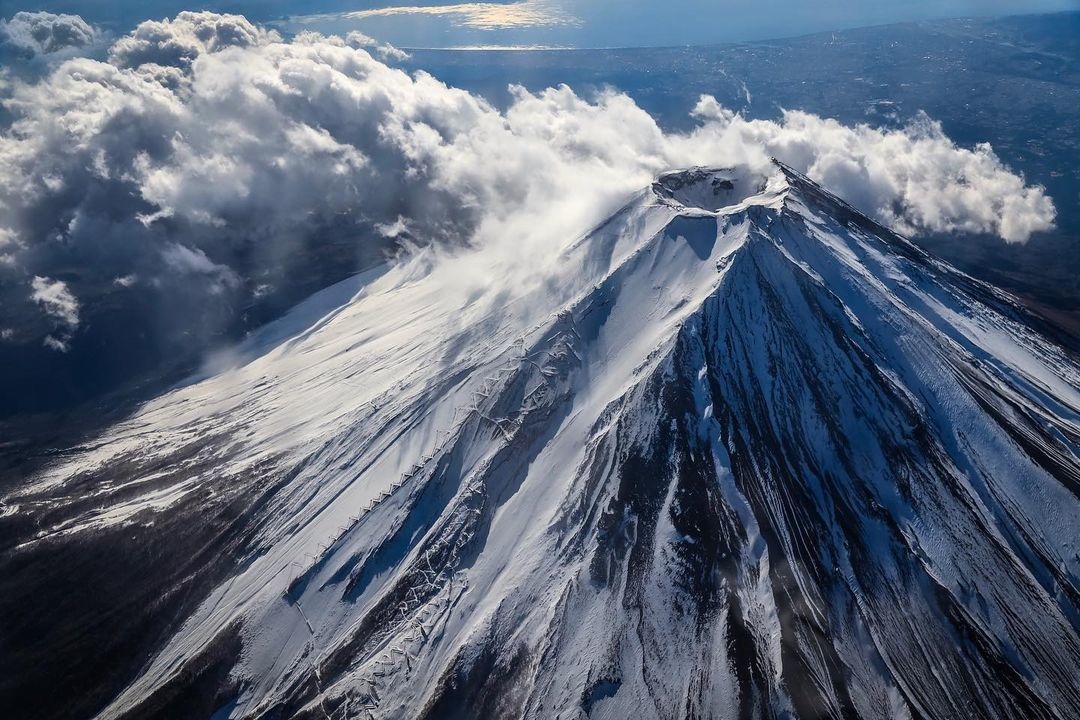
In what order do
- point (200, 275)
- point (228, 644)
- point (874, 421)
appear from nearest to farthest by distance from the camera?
point (228, 644) < point (874, 421) < point (200, 275)

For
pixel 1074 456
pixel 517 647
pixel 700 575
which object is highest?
pixel 1074 456

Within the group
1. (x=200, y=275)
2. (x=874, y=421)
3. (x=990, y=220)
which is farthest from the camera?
(x=990, y=220)

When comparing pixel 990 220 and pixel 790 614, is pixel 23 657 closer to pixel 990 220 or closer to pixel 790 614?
pixel 790 614

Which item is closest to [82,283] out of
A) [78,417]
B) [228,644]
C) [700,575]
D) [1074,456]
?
[78,417]

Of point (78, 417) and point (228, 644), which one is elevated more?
point (228, 644)

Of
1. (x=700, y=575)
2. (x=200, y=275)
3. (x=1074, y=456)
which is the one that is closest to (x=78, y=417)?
(x=200, y=275)

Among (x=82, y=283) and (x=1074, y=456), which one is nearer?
(x=1074, y=456)
